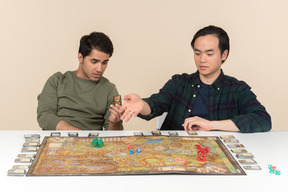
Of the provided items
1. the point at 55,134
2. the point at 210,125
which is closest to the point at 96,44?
the point at 55,134

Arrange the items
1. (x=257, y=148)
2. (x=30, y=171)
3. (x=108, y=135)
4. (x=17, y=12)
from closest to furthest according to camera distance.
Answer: (x=30, y=171) < (x=257, y=148) < (x=108, y=135) < (x=17, y=12)

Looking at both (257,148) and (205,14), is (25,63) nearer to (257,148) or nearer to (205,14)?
(205,14)

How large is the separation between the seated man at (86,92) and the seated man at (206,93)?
312mm

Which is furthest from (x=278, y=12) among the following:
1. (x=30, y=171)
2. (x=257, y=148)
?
(x=30, y=171)

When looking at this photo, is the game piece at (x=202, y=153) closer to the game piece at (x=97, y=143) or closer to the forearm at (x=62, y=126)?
the game piece at (x=97, y=143)

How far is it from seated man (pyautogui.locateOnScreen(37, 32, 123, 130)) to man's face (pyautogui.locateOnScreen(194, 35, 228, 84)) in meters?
0.55

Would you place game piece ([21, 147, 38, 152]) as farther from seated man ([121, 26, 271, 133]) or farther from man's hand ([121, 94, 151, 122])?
seated man ([121, 26, 271, 133])

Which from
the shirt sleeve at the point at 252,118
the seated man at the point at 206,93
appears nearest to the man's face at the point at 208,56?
the seated man at the point at 206,93

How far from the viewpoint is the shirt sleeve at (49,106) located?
8.06ft

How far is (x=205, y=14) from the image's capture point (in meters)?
3.62

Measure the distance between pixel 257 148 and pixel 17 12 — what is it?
8.03 feet

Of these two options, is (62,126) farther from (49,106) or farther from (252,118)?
(252,118)

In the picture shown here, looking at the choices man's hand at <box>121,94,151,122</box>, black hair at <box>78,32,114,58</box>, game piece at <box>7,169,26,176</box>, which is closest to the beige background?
black hair at <box>78,32,114,58</box>

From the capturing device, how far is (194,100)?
102 inches
